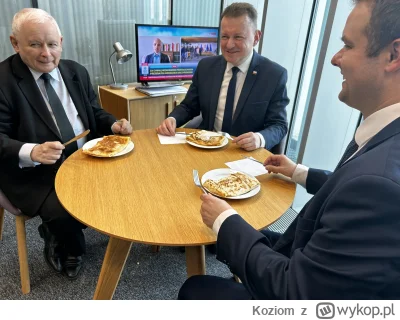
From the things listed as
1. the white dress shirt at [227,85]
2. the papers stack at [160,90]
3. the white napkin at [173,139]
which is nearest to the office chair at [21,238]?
the white napkin at [173,139]

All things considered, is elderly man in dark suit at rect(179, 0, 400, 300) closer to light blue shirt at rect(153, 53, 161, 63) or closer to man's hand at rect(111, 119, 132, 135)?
man's hand at rect(111, 119, 132, 135)

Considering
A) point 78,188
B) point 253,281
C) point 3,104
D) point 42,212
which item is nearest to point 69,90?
point 3,104

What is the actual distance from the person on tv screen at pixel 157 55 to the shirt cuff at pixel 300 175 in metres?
2.32

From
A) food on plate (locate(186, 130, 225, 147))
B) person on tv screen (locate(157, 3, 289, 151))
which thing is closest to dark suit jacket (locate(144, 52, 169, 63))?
person on tv screen (locate(157, 3, 289, 151))

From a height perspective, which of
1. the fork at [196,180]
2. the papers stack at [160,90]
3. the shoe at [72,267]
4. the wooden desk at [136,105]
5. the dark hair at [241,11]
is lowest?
the shoe at [72,267]

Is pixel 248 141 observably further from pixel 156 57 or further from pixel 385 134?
pixel 156 57

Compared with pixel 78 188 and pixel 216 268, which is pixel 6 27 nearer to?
pixel 78 188

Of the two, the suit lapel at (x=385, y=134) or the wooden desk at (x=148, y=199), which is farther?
the wooden desk at (x=148, y=199)

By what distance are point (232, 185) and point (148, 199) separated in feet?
1.08

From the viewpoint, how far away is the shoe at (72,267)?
1.64m

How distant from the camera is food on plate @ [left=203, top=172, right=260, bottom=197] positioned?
1.07 metres

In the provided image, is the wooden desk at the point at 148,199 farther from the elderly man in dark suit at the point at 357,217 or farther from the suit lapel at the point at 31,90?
the suit lapel at the point at 31,90

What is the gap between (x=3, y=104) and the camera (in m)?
1.47

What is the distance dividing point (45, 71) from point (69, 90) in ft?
0.61
